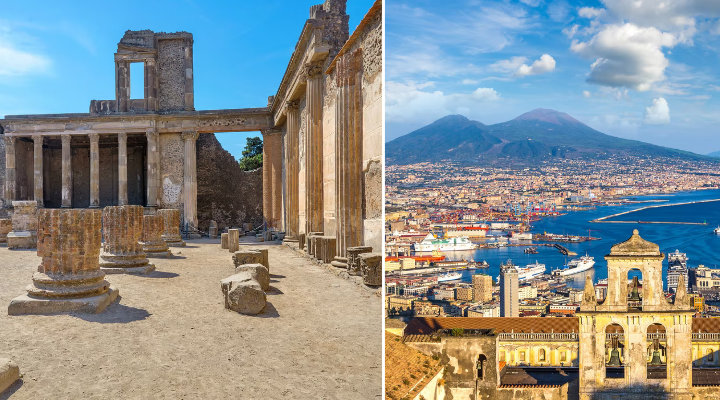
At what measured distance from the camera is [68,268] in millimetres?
6602

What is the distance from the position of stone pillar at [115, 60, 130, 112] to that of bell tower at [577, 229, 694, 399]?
19.2 meters

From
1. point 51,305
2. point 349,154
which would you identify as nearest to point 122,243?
point 51,305

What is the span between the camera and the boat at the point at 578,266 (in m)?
28.9

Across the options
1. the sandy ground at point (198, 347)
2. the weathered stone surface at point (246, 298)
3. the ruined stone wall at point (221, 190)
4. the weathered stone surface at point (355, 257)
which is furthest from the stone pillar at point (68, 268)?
the ruined stone wall at point (221, 190)

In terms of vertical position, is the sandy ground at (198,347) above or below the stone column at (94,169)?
below

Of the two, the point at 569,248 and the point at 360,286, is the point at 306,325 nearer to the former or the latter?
the point at 360,286

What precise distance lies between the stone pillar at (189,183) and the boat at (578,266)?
1923cm

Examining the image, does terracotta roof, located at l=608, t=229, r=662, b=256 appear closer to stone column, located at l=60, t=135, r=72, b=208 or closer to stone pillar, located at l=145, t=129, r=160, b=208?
stone pillar, located at l=145, t=129, r=160, b=208

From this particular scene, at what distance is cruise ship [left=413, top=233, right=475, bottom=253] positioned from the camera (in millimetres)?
40909

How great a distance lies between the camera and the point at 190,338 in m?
5.00

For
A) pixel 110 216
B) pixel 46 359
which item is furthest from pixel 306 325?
pixel 110 216

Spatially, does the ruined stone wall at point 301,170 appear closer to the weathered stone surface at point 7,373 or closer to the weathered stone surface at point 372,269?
the weathered stone surface at point 372,269

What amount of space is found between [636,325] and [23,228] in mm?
21326

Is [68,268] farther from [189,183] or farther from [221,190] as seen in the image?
[221,190]
